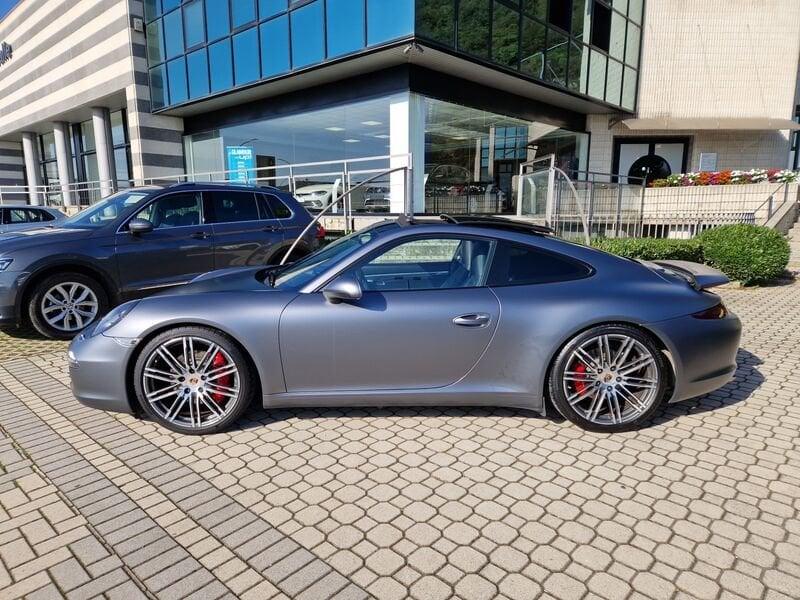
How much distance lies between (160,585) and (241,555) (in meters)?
0.33

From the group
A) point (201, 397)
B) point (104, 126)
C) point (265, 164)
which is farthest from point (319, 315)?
point (104, 126)

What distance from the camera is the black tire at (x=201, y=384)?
3.33 meters

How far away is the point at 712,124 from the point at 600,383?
20339 millimetres

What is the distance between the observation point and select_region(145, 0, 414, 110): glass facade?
11945 millimetres

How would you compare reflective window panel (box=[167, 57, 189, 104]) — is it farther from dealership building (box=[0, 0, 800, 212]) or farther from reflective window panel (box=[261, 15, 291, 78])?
reflective window panel (box=[261, 15, 291, 78])

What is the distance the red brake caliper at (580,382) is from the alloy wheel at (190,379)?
2.23 m

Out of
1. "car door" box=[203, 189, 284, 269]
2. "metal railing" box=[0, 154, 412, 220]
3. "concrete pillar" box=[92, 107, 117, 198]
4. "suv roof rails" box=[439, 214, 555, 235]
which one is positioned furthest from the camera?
"concrete pillar" box=[92, 107, 117, 198]

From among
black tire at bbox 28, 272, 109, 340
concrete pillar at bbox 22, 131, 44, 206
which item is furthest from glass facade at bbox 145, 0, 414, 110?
Result: concrete pillar at bbox 22, 131, 44, 206

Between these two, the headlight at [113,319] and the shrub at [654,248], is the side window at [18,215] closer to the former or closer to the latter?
the headlight at [113,319]

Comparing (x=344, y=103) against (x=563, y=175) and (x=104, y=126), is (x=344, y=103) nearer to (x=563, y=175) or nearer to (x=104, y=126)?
(x=563, y=175)

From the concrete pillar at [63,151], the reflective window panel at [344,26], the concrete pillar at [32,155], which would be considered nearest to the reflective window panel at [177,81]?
the reflective window panel at [344,26]

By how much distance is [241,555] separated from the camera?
2277mm

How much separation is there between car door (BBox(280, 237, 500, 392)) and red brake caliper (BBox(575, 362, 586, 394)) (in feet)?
2.08

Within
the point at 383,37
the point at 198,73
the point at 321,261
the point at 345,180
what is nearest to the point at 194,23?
the point at 198,73
